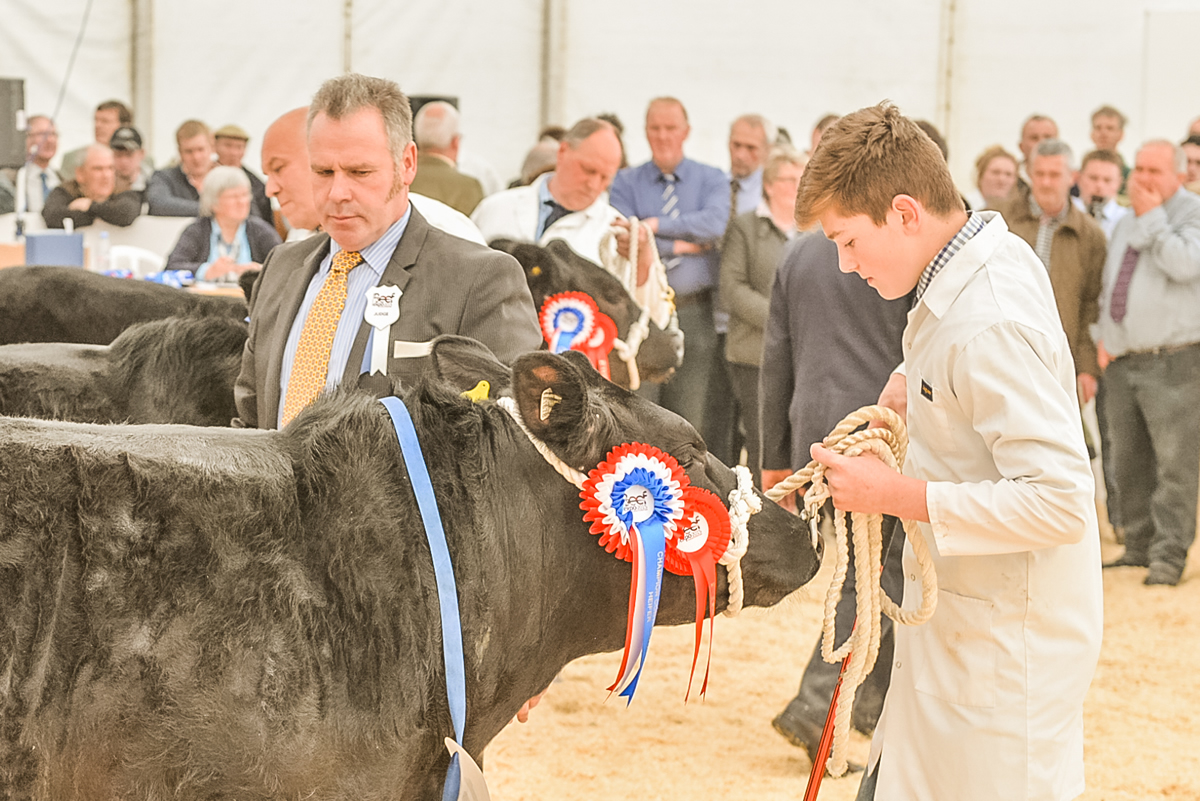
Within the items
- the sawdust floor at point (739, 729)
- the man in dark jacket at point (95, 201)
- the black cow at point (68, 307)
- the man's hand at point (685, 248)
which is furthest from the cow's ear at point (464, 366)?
the man in dark jacket at point (95, 201)

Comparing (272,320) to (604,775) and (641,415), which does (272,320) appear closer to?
(641,415)

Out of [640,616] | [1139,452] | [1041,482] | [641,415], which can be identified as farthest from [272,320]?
[1139,452]

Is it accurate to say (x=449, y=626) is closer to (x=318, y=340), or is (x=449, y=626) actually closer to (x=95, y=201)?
(x=318, y=340)

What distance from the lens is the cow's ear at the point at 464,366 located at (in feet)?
8.02

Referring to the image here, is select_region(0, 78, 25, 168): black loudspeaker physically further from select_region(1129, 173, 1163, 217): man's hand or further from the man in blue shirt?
select_region(1129, 173, 1163, 217): man's hand

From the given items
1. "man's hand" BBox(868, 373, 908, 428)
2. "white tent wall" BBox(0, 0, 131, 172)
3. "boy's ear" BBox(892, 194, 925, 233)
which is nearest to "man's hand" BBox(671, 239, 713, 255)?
"man's hand" BBox(868, 373, 908, 428)

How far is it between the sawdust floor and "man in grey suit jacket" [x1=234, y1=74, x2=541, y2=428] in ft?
4.25

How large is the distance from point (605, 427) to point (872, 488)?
0.51 meters

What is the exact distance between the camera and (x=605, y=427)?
237cm

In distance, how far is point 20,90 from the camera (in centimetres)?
850

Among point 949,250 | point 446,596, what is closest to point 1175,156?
point 949,250

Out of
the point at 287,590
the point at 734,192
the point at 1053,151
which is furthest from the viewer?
the point at 734,192

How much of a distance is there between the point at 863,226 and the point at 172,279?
15.8 ft

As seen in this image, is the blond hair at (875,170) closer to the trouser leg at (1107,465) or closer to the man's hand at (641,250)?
the man's hand at (641,250)
